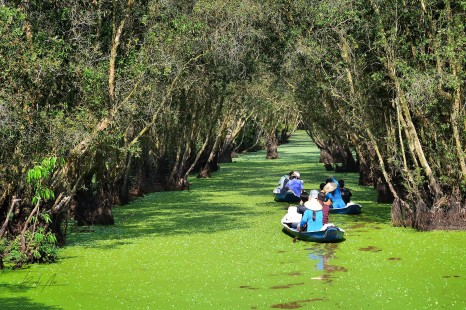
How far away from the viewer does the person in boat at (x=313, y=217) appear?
2280 centimetres

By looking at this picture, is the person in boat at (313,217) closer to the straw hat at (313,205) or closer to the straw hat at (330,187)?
the straw hat at (313,205)

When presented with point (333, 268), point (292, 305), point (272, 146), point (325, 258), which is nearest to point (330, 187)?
point (325, 258)

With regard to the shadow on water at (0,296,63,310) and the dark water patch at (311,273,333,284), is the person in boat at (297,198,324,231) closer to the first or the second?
the dark water patch at (311,273,333,284)

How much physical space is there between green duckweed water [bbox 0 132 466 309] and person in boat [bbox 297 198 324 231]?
1.93 ft

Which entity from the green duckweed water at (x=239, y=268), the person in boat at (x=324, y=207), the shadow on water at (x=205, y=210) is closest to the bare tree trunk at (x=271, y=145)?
the shadow on water at (x=205, y=210)

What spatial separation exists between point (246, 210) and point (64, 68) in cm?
1155

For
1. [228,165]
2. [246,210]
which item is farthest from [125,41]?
[228,165]

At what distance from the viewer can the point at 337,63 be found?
93.8 ft

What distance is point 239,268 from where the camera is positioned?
1856cm

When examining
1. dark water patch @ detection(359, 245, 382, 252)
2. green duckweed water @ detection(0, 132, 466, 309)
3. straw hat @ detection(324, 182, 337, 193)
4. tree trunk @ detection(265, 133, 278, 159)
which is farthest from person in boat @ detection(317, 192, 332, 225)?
tree trunk @ detection(265, 133, 278, 159)

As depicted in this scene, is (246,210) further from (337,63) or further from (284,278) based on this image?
(284,278)

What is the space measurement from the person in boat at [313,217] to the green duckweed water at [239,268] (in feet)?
1.93

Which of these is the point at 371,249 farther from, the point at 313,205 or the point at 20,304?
the point at 20,304

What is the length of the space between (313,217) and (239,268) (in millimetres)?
4718
